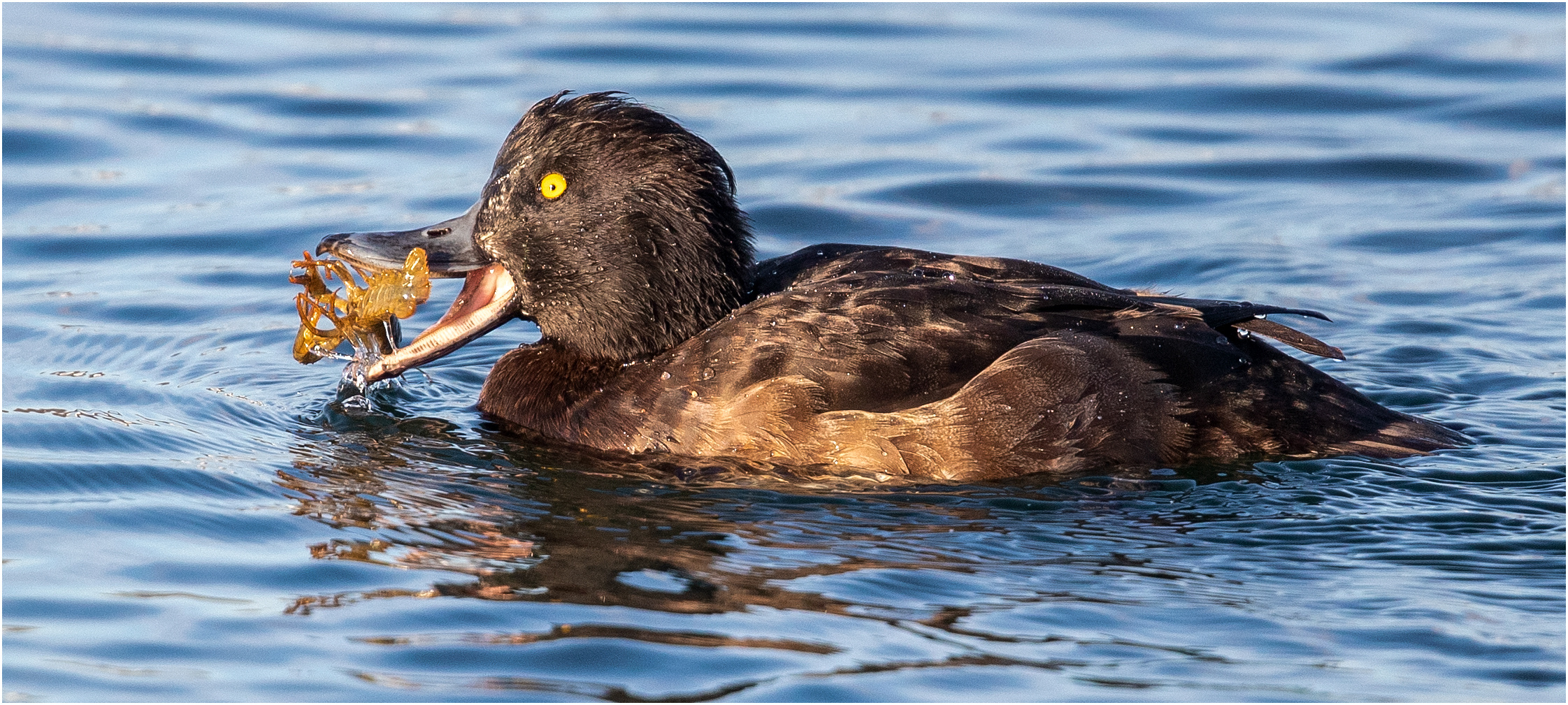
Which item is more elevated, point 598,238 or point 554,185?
point 554,185

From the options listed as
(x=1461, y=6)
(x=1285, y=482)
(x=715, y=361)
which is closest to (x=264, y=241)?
(x=715, y=361)

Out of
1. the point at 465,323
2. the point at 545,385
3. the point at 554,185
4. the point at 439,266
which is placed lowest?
the point at 545,385

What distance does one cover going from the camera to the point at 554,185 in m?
6.88

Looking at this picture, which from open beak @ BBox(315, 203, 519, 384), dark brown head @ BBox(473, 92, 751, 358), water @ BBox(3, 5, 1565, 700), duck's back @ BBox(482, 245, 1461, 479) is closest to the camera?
water @ BBox(3, 5, 1565, 700)

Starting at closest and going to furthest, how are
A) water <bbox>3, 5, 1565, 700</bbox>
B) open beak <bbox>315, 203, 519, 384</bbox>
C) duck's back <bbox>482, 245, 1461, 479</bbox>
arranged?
water <bbox>3, 5, 1565, 700</bbox>, duck's back <bbox>482, 245, 1461, 479</bbox>, open beak <bbox>315, 203, 519, 384</bbox>

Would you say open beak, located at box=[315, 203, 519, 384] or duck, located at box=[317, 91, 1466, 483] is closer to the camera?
duck, located at box=[317, 91, 1466, 483]

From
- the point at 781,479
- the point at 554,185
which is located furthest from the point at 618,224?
the point at 781,479

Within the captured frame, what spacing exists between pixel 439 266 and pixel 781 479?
1759mm

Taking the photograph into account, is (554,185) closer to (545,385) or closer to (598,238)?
(598,238)

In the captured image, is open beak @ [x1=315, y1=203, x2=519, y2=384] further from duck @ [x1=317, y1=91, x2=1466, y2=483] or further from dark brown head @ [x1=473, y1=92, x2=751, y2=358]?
dark brown head @ [x1=473, y1=92, x2=751, y2=358]

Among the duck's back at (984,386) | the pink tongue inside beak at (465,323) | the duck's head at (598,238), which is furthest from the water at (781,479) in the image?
the duck's head at (598,238)

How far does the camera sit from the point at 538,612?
520cm

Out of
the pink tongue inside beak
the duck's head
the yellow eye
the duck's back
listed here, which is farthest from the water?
the yellow eye

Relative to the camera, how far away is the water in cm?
500
